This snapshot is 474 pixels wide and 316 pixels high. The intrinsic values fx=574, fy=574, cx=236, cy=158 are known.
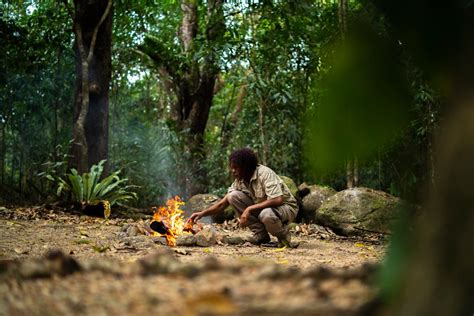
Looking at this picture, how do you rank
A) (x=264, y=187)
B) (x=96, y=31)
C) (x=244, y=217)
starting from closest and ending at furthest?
(x=244, y=217)
(x=264, y=187)
(x=96, y=31)

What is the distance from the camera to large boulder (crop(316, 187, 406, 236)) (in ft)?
19.8

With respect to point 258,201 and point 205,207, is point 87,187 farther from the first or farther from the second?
point 258,201

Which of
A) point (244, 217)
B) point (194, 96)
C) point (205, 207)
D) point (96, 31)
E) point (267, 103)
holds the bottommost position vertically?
point (205, 207)

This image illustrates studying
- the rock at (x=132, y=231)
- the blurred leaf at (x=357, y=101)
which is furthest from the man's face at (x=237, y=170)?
the blurred leaf at (x=357, y=101)

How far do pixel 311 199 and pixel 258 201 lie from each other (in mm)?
2588

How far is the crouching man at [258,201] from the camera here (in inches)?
189

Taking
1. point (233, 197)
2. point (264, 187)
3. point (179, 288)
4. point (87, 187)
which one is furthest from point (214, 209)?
point (179, 288)

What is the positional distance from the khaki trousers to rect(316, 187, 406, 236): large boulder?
1301 mm

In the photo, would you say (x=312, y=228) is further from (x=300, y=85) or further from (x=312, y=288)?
(x=312, y=288)

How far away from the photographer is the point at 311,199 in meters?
7.50

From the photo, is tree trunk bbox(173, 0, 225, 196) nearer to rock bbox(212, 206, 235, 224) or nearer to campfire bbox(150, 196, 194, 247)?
rock bbox(212, 206, 235, 224)

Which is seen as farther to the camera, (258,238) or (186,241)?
(258,238)

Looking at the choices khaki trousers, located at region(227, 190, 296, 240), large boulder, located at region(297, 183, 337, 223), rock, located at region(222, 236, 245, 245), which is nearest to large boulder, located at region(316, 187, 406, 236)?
large boulder, located at region(297, 183, 337, 223)

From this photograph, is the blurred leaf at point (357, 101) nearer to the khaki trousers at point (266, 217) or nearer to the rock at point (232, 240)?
the khaki trousers at point (266, 217)
